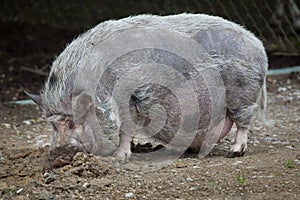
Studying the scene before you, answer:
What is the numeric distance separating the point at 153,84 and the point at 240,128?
0.85m

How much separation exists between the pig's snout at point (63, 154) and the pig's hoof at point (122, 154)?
306 mm

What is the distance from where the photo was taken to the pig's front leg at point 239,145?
15.7 feet

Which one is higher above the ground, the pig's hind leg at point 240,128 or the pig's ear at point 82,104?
the pig's ear at point 82,104

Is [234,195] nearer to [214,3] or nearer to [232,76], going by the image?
[232,76]

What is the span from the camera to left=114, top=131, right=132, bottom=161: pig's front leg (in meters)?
4.66

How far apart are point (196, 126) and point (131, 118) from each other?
562 millimetres

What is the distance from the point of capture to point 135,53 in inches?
181

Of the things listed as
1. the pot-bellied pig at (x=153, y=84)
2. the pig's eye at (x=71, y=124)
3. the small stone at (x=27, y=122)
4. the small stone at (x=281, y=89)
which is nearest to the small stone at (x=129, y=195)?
the pot-bellied pig at (x=153, y=84)

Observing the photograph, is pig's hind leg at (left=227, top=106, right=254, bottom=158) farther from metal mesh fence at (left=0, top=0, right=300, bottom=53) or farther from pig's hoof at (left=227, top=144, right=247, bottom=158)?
metal mesh fence at (left=0, top=0, right=300, bottom=53)

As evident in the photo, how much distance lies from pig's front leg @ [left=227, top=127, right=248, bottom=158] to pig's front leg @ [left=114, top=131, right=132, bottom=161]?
76 centimetres

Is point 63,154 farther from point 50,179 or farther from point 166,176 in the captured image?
point 166,176

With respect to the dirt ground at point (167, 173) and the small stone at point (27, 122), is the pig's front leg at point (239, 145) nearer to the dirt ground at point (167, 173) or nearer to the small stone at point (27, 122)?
the dirt ground at point (167, 173)

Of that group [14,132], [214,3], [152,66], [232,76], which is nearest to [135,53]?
[152,66]

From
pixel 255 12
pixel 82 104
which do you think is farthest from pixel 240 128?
pixel 255 12
